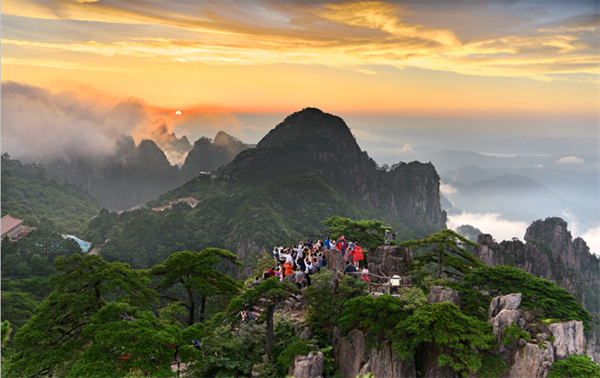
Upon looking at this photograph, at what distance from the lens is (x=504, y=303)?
14172mm

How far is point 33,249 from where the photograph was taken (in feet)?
169

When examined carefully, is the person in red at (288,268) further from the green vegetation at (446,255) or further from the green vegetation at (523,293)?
the green vegetation at (523,293)

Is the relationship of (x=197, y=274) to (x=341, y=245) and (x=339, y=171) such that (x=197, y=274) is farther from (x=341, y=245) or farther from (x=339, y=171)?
(x=339, y=171)

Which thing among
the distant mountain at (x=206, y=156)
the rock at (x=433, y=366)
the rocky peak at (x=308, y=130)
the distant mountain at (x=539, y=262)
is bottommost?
the distant mountain at (x=539, y=262)

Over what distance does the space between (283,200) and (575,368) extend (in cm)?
7222

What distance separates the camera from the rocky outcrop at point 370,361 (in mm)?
13133

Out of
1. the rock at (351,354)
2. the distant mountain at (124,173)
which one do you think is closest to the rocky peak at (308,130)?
the distant mountain at (124,173)

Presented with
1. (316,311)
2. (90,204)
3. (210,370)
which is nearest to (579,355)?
(316,311)

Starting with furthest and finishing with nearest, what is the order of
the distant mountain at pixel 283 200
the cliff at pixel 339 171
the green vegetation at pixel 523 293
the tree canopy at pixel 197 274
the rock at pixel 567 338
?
the cliff at pixel 339 171, the distant mountain at pixel 283 200, the tree canopy at pixel 197 274, the green vegetation at pixel 523 293, the rock at pixel 567 338

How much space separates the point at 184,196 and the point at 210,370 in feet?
303

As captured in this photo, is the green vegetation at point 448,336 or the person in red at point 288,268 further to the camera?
the person in red at point 288,268

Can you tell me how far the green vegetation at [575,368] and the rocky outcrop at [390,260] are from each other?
712 centimetres

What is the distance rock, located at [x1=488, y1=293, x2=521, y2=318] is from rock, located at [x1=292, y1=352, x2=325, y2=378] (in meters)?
6.65

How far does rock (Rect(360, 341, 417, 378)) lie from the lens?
1312 cm
